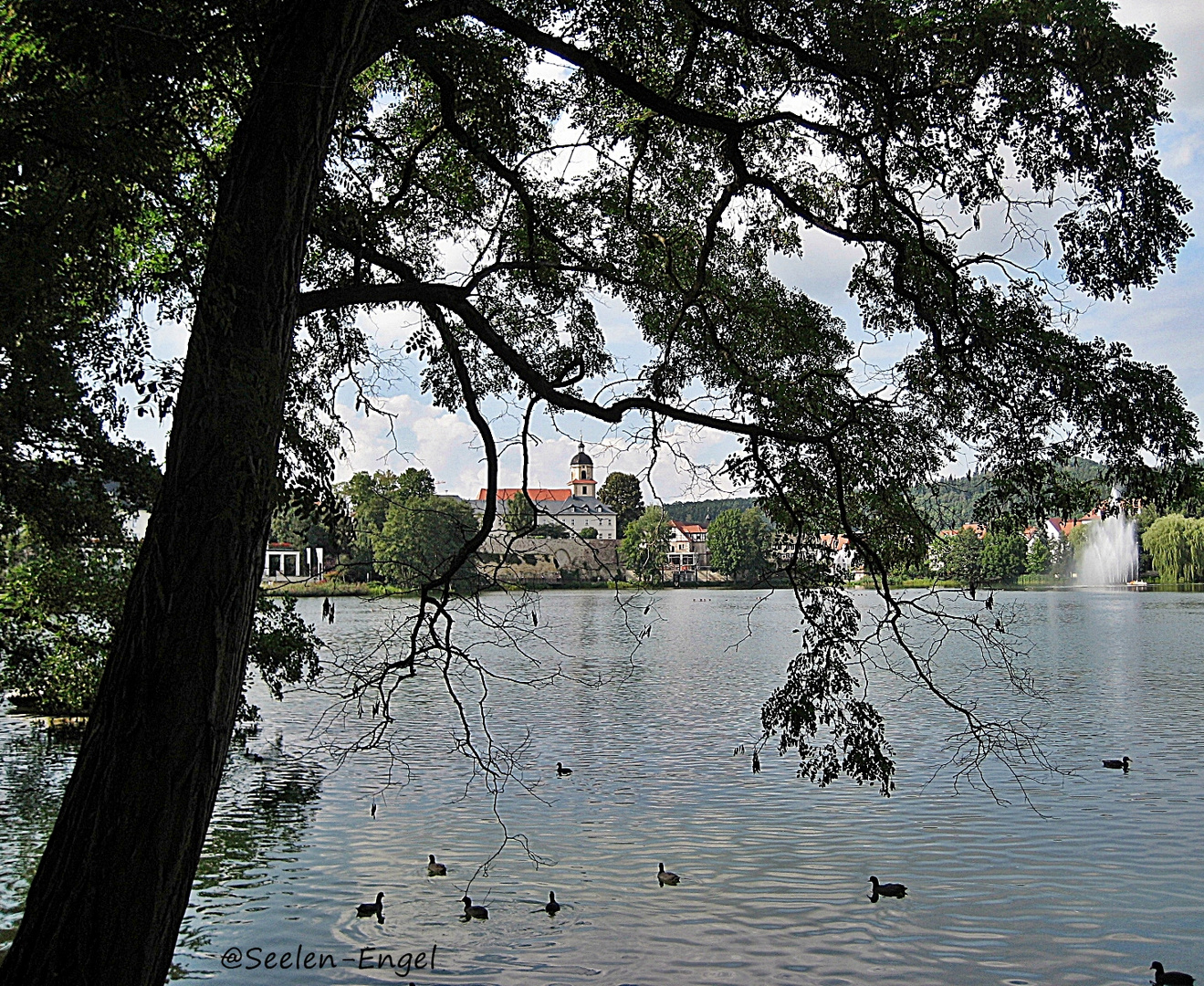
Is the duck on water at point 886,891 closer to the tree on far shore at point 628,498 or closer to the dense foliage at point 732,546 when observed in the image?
the tree on far shore at point 628,498

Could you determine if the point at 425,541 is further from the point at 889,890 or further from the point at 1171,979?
the point at 1171,979

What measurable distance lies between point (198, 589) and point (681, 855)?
7380 mm

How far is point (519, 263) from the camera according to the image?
6.11m

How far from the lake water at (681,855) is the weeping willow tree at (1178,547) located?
37.0 meters

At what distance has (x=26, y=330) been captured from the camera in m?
4.19

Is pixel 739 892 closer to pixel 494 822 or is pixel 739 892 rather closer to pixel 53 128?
pixel 494 822

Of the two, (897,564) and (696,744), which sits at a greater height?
(897,564)

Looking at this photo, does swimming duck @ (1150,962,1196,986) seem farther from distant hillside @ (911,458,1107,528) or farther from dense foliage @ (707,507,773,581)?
dense foliage @ (707,507,773,581)

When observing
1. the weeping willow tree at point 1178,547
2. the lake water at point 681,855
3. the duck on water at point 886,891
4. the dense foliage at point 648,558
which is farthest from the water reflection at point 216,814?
the weeping willow tree at point 1178,547

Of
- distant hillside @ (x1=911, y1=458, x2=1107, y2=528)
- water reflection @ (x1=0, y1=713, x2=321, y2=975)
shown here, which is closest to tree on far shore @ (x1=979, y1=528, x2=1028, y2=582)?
→ distant hillside @ (x1=911, y1=458, x2=1107, y2=528)

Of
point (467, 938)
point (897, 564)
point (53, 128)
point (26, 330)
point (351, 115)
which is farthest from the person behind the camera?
point (467, 938)

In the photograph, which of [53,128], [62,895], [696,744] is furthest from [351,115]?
[696,744]

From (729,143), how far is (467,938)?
18.5ft

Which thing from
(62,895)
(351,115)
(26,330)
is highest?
(351,115)
